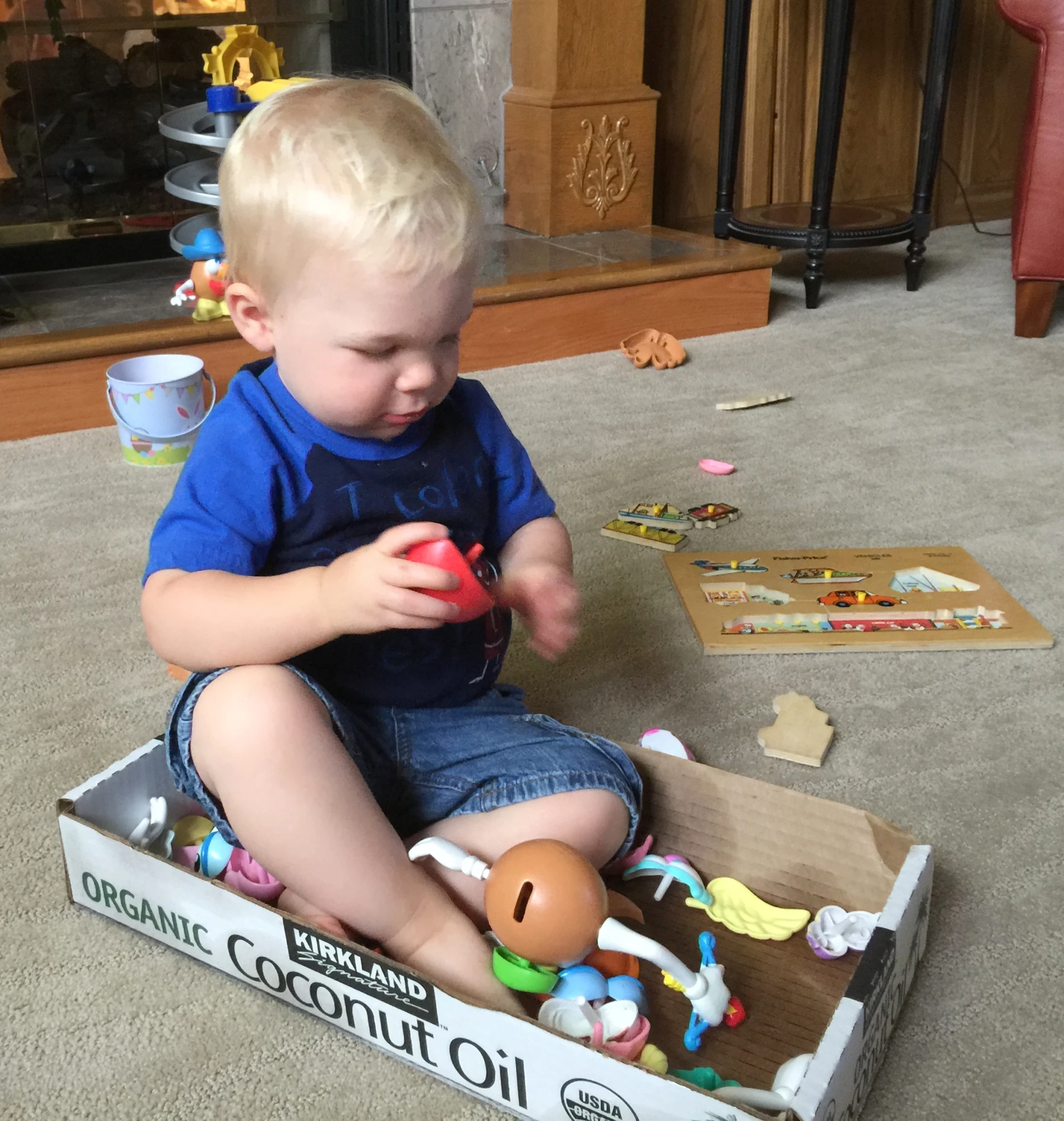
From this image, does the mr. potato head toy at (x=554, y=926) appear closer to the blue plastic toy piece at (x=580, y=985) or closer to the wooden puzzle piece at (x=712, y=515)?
the blue plastic toy piece at (x=580, y=985)

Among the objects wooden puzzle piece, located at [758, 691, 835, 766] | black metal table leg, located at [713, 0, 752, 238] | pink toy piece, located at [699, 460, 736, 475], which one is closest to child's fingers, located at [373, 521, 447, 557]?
wooden puzzle piece, located at [758, 691, 835, 766]

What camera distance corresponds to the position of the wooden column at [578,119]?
2.16 m

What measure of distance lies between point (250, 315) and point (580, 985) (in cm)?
41

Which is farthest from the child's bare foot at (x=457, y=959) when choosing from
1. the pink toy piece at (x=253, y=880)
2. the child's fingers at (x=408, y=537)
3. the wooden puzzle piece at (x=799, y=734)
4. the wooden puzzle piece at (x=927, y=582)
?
the wooden puzzle piece at (x=927, y=582)

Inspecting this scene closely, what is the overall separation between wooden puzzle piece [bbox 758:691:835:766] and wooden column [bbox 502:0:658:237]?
1.46m

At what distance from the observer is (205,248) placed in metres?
1.74

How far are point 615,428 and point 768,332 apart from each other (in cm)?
56

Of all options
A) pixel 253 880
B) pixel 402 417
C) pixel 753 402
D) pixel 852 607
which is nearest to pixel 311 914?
pixel 253 880

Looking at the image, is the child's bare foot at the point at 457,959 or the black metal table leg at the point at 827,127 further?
the black metal table leg at the point at 827,127

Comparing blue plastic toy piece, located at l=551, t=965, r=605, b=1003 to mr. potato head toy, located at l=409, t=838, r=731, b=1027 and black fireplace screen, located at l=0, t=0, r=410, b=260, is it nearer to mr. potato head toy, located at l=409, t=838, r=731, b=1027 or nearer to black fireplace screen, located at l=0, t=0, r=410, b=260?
mr. potato head toy, located at l=409, t=838, r=731, b=1027

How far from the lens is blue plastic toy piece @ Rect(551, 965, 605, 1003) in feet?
2.15

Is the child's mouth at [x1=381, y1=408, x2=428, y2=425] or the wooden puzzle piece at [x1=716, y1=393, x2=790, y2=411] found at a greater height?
the child's mouth at [x1=381, y1=408, x2=428, y2=425]

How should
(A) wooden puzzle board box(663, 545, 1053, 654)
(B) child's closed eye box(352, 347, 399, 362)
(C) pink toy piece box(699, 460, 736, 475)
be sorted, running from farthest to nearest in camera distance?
1. (C) pink toy piece box(699, 460, 736, 475)
2. (A) wooden puzzle board box(663, 545, 1053, 654)
3. (B) child's closed eye box(352, 347, 399, 362)
